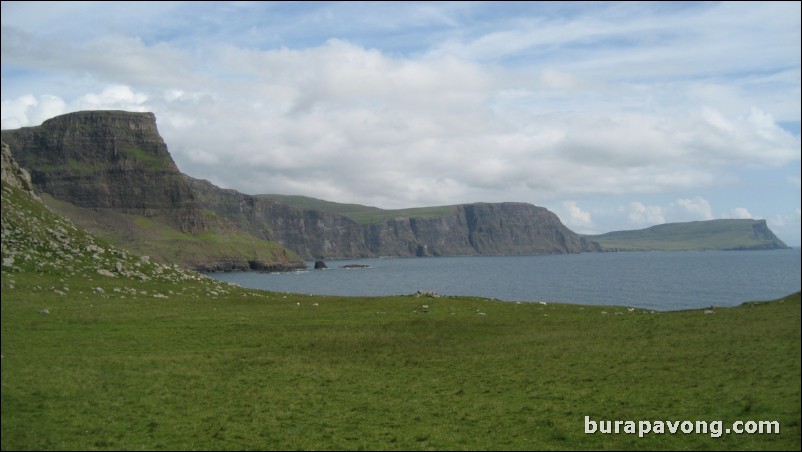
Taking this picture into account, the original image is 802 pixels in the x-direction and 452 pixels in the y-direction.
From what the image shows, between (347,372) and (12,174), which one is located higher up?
(12,174)

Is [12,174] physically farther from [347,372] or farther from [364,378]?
[364,378]

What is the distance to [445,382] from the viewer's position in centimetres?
3403

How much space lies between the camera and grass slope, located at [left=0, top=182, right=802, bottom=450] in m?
23.0

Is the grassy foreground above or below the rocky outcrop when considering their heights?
below

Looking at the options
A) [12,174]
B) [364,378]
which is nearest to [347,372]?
[364,378]

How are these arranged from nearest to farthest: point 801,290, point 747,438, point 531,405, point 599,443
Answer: point 801,290 < point 747,438 < point 599,443 < point 531,405

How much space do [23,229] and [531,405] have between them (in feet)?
185

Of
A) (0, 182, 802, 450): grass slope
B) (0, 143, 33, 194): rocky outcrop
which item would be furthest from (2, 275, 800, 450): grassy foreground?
(0, 143, 33, 194): rocky outcrop

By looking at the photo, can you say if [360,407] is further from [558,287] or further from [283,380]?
[558,287]

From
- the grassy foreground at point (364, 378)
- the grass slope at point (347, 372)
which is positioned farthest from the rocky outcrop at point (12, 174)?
the grassy foreground at point (364, 378)

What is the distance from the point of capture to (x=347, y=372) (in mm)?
36188

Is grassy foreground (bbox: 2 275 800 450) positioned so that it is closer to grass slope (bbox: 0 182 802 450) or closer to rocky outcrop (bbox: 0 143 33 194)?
grass slope (bbox: 0 182 802 450)

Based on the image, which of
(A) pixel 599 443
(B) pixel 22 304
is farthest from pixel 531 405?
(B) pixel 22 304

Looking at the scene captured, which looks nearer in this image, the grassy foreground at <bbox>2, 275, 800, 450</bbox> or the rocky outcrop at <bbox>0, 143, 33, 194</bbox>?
the grassy foreground at <bbox>2, 275, 800, 450</bbox>
